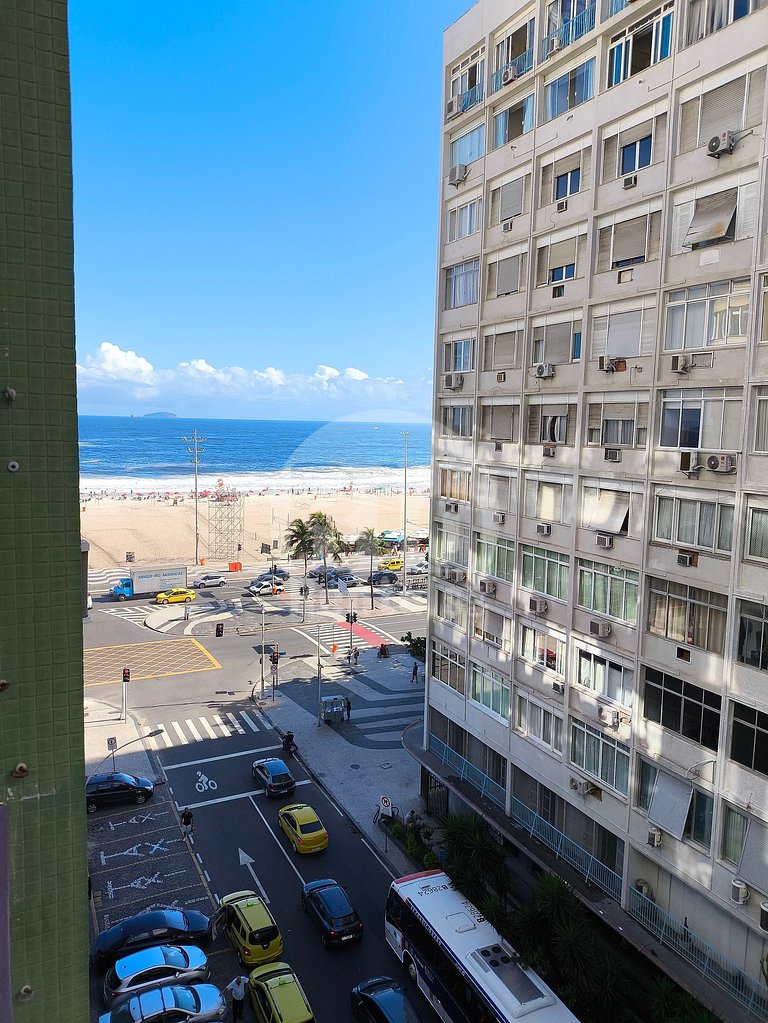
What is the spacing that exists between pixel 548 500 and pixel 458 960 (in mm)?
11142

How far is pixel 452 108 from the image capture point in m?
23.0

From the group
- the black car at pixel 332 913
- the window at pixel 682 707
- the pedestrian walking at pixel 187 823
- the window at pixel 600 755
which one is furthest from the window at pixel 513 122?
the pedestrian walking at pixel 187 823

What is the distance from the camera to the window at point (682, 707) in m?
14.7

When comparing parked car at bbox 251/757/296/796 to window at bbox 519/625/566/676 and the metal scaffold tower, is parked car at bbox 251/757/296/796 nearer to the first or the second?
window at bbox 519/625/566/676

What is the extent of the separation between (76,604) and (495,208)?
17219 millimetres

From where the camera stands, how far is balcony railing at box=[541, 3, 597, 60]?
17.6m

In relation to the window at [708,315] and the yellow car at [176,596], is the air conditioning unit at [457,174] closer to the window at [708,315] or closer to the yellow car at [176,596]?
the window at [708,315]

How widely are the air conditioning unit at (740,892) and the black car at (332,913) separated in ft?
32.1

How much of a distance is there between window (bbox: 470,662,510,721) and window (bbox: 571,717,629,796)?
306 cm

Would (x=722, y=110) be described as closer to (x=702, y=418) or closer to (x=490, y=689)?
(x=702, y=418)

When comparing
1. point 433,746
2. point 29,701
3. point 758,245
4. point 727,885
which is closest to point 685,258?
point 758,245

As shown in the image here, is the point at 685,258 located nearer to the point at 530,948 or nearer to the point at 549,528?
the point at 549,528

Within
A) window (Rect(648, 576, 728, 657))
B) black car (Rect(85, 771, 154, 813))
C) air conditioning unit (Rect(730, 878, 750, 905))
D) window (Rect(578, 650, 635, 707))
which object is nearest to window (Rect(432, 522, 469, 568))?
window (Rect(578, 650, 635, 707))

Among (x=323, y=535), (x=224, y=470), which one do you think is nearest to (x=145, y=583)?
(x=323, y=535)
